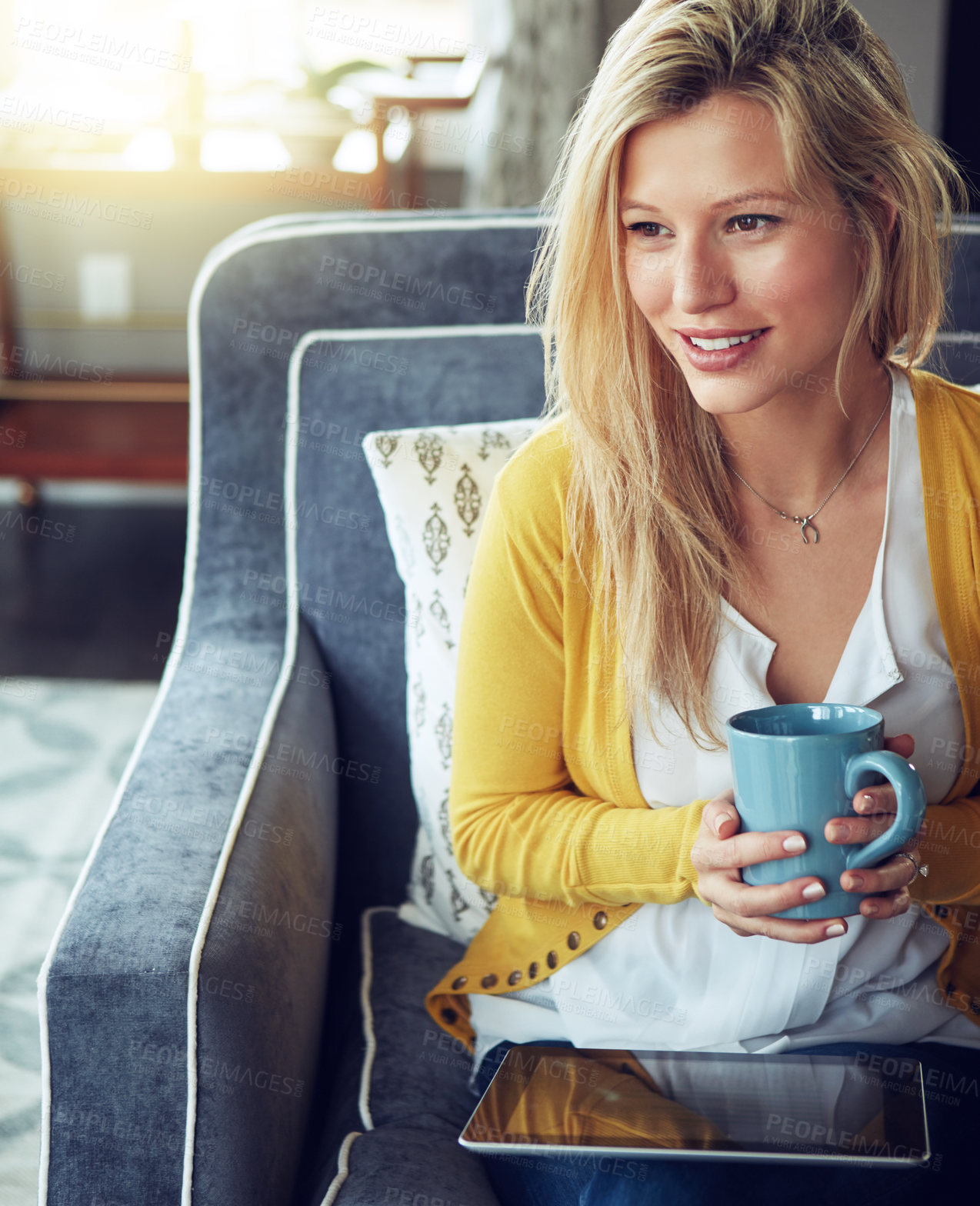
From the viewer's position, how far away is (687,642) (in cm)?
90

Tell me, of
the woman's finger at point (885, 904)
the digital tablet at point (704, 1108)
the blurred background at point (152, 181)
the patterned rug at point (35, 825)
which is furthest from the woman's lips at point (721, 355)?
the blurred background at point (152, 181)

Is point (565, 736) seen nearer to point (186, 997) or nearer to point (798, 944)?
point (798, 944)

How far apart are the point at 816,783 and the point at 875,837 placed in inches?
2.0

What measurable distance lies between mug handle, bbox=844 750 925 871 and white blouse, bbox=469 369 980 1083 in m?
0.19

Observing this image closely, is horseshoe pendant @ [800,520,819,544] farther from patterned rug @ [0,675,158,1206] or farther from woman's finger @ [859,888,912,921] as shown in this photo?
patterned rug @ [0,675,158,1206]

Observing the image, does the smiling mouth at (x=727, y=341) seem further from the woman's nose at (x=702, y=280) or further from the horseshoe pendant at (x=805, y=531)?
the horseshoe pendant at (x=805, y=531)

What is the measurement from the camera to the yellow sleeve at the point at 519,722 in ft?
3.04

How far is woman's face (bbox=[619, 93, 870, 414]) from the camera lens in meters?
0.81

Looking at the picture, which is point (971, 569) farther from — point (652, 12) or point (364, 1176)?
point (364, 1176)

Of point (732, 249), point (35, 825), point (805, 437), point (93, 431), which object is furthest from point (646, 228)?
point (93, 431)

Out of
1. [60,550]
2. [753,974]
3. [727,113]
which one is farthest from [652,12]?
[60,550]

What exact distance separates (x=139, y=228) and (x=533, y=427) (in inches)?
117

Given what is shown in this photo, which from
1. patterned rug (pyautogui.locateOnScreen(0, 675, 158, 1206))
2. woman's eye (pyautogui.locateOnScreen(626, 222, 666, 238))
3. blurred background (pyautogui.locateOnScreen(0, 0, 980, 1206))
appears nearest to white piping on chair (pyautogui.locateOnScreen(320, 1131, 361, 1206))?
patterned rug (pyautogui.locateOnScreen(0, 675, 158, 1206))

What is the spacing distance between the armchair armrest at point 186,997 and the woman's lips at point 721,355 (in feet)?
1.58
